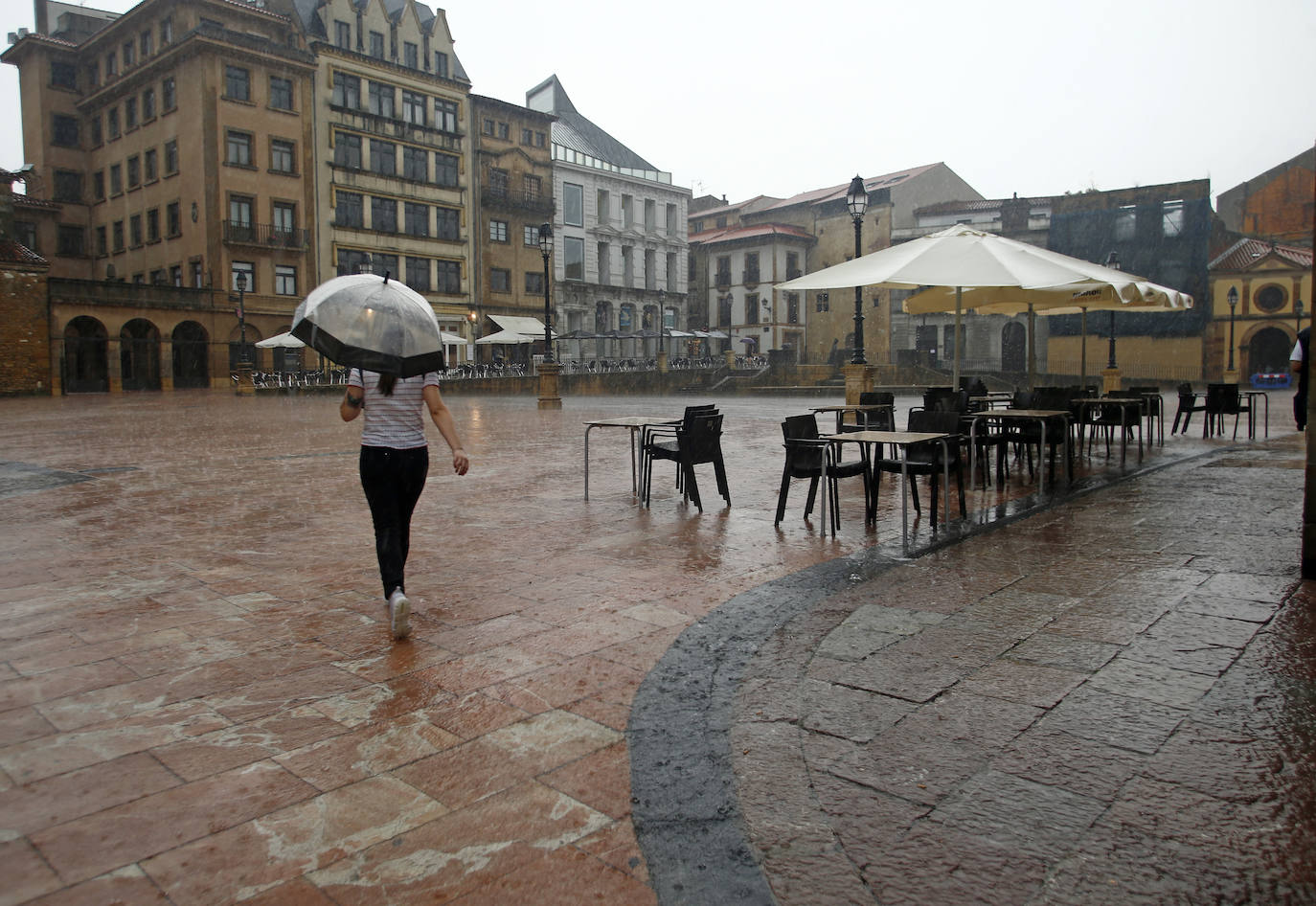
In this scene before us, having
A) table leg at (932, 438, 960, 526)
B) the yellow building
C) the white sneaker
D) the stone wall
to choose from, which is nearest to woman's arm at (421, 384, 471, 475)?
the white sneaker

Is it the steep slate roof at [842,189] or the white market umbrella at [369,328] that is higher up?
the steep slate roof at [842,189]

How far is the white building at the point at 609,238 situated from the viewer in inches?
2024

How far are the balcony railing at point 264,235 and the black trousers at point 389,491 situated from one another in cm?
3713

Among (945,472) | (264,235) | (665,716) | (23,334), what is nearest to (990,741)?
(665,716)

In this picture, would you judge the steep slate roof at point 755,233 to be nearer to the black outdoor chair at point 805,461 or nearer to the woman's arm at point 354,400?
the black outdoor chair at point 805,461

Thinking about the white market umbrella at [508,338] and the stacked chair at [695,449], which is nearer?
the stacked chair at [695,449]

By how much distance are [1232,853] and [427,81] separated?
157ft

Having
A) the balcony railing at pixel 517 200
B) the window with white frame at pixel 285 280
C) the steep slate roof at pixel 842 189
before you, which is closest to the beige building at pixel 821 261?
the steep slate roof at pixel 842 189

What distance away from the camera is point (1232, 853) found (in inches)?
87.8

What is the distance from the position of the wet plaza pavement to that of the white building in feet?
150

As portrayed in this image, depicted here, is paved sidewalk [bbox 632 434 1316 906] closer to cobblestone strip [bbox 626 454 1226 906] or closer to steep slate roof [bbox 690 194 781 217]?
cobblestone strip [bbox 626 454 1226 906]

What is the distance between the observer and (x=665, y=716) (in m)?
3.16

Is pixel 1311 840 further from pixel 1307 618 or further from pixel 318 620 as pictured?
pixel 318 620

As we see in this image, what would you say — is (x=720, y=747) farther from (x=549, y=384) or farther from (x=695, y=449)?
(x=549, y=384)
